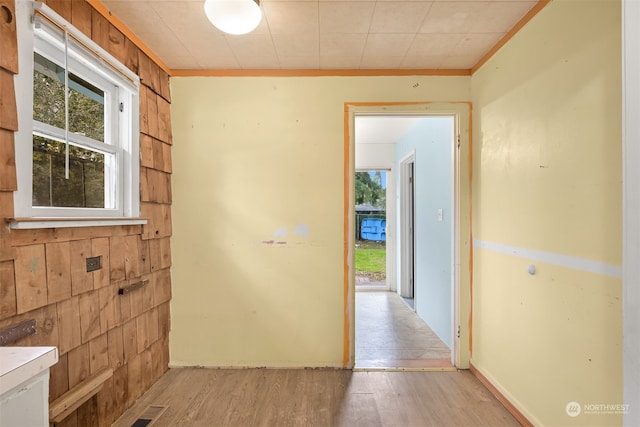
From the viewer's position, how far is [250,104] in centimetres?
257

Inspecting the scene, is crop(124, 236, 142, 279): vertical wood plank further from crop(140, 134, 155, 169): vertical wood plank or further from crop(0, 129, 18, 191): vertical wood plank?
crop(0, 129, 18, 191): vertical wood plank

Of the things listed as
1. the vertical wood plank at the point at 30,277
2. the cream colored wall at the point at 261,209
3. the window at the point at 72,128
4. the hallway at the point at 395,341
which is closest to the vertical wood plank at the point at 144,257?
the window at the point at 72,128

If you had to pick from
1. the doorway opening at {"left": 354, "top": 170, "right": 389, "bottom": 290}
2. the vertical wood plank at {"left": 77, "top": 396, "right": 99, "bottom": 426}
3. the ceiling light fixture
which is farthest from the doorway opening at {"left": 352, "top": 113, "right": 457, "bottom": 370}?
the vertical wood plank at {"left": 77, "top": 396, "right": 99, "bottom": 426}

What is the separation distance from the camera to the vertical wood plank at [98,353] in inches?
67.2

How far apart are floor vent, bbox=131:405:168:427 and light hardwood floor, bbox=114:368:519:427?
0.03m

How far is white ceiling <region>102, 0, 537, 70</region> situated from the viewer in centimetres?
177

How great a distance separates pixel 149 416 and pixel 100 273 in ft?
3.14

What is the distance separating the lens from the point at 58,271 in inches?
59.1

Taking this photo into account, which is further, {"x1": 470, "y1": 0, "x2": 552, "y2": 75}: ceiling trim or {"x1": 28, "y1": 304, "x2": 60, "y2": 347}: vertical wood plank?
{"x1": 470, "y1": 0, "x2": 552, "y2": 75}: ceiling trim

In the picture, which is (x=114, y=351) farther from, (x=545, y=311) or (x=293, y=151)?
(x=545, y=311)

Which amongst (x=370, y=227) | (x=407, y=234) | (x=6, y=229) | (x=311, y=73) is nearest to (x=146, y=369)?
(x=6, y=229)

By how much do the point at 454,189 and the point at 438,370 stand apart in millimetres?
1473

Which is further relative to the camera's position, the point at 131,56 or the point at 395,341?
the point at 395,341

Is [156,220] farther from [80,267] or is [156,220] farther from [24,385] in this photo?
[24,385]
